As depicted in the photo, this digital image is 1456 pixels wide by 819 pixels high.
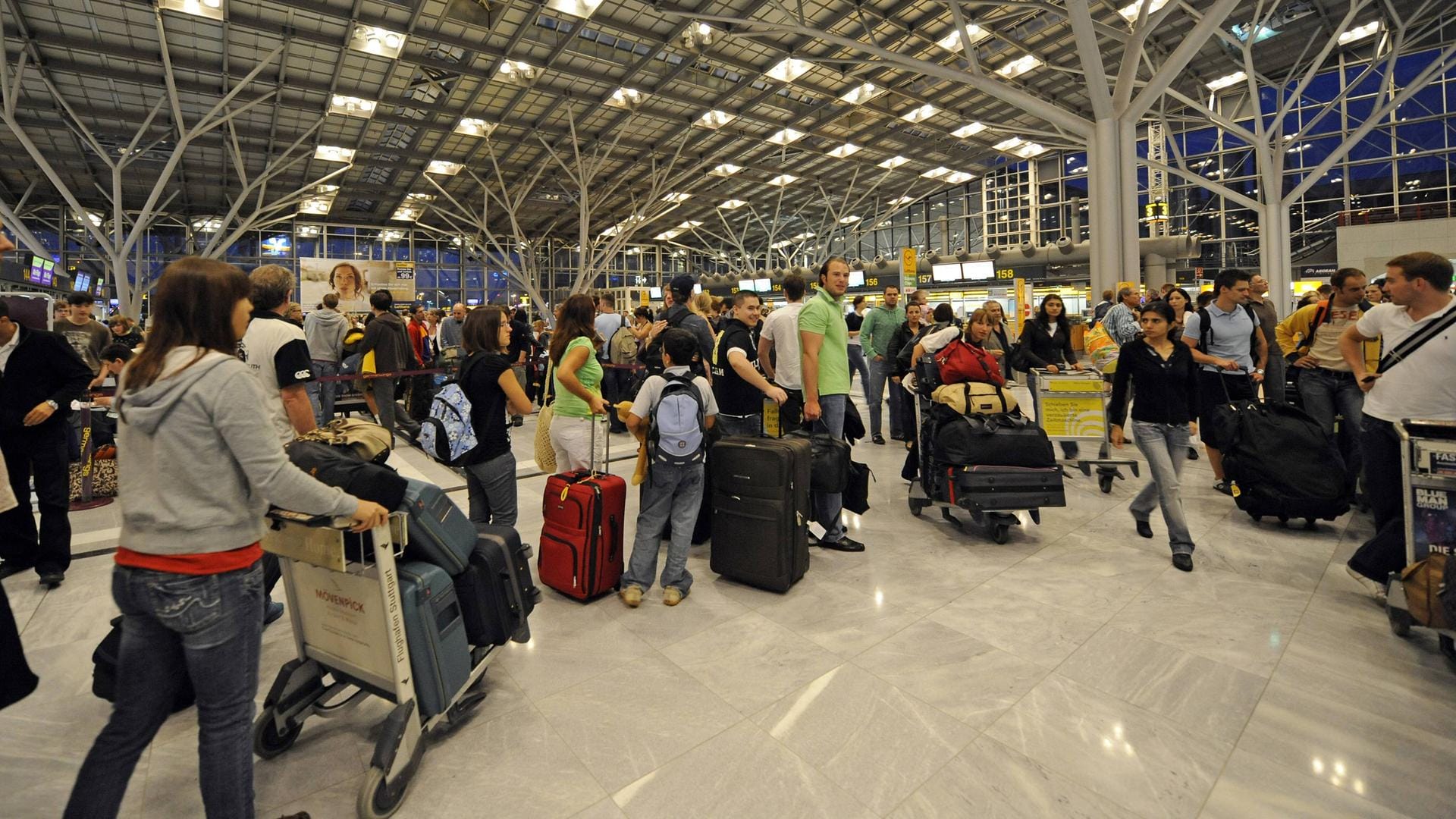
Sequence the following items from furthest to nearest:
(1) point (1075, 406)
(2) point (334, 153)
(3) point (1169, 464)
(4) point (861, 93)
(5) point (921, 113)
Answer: (5) point (921, 113)
(2) point (334, 153)
(4) point (861, 93)
(1) point (1075, 406)
(3) point (1169, 464)

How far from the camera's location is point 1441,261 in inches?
111

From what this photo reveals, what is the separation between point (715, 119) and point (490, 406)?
64.1 ft

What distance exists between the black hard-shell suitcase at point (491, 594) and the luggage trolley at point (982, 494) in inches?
116

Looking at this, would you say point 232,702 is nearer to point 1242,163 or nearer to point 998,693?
point 998,693

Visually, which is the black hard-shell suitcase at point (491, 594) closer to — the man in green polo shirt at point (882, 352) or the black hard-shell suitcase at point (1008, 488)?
the black hard-shell suitcase at point (1008, 488)

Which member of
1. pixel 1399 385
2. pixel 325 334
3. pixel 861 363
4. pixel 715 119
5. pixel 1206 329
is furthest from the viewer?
pixel 715 119

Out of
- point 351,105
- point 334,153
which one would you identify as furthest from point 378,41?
point 334,153

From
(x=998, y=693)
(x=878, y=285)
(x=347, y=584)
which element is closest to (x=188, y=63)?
(x=347, y=584)

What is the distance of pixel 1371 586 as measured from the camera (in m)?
3.24

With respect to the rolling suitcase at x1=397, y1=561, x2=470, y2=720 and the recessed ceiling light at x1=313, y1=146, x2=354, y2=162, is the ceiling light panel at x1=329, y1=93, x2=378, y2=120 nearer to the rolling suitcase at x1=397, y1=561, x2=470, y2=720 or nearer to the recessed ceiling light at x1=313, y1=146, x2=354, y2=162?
the recessed ceiling light at x1=313, y1=146, x2=354, y2=162

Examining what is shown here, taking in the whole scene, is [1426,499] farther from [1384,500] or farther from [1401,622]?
[1401,622]

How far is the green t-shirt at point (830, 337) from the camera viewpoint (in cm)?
408

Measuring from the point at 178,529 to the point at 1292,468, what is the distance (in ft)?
18.3

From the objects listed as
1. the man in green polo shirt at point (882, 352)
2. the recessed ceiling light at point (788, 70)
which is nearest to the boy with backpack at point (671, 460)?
the man in green polo shirt at point (882, 352)
